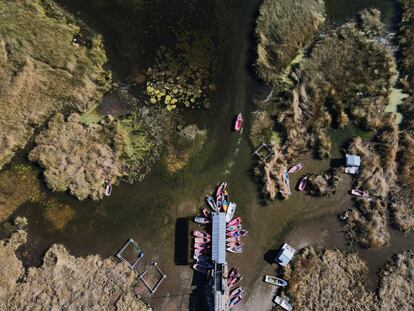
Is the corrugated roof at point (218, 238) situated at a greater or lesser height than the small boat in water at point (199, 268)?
greater

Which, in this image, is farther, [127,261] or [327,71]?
[327,71]

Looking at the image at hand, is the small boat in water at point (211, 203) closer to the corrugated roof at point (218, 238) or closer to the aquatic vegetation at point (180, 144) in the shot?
the corrugated roof at point (218, 238)

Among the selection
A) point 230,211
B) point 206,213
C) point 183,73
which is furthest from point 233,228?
point 183,73

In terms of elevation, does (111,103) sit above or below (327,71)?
below

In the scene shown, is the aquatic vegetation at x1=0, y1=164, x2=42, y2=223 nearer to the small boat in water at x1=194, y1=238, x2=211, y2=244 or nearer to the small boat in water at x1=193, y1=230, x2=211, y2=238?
the small boat in water at x1=193, y1=230, x2=211, y2=238

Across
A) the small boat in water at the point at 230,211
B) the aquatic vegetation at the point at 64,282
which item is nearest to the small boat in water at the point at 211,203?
the small boat in water at the point at 230,211

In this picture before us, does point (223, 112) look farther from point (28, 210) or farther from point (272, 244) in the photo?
point (28, 210)

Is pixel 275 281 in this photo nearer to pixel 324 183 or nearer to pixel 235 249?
pixel 235 249

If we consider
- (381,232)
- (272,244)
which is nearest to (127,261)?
(272,244)
